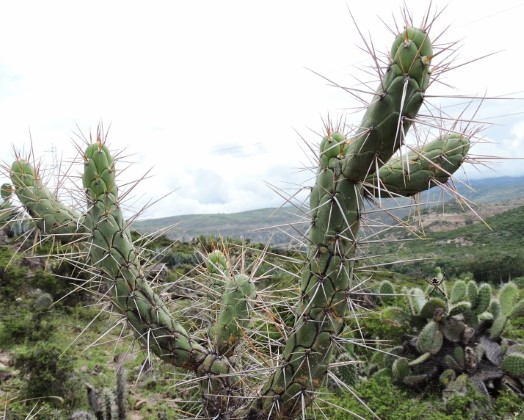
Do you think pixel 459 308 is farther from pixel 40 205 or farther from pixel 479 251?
pixel 479 251

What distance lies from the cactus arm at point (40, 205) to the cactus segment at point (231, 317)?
980 millimetres

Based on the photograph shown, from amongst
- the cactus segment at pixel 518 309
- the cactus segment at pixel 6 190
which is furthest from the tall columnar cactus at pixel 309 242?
the cactus segment at pixel 518 309

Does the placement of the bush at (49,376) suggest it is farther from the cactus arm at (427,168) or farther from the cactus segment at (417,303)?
the cactus arm at (427,168)

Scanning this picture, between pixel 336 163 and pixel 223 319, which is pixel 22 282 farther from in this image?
pixel 336 163

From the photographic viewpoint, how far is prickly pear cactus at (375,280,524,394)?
17.9 feet

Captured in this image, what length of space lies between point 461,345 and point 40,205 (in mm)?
5062

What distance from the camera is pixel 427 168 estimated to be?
79.7 inches

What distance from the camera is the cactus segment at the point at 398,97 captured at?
1.65 meters

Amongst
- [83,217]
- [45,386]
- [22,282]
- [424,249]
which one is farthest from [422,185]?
[424,249]

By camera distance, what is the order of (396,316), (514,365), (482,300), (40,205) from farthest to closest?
1. (396,316)
2. (482,300)
3. (514,365)
4. (40,205)

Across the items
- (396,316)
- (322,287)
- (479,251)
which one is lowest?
(479,251)

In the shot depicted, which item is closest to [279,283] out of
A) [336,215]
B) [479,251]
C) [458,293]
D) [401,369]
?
[336,215]

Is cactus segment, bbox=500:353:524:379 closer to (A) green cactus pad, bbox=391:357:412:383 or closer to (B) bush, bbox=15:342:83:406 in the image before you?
(A) green cactus pad, bbox=391:357:412:383

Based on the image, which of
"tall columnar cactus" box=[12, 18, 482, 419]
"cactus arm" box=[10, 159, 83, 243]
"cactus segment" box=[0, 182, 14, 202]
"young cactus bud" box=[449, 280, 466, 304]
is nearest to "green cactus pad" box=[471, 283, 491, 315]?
"young cactus bud" box=[449, 280, 466, 304]
